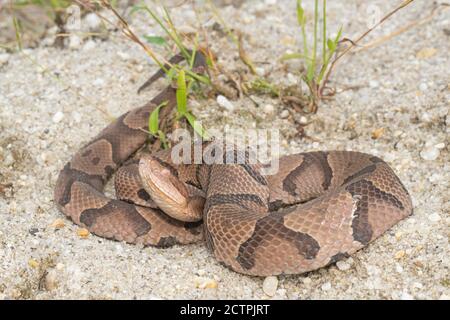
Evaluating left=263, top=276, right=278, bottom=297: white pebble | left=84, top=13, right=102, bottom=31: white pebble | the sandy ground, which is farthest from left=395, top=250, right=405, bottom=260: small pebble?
left=84, top=13, right=102, bottom=31: white pebble

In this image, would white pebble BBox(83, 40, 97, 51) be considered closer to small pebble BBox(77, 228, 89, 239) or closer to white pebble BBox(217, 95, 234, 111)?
white pebble BBox(217, 95, 234, 111)

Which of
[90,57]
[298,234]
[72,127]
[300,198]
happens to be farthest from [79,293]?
[90,57]

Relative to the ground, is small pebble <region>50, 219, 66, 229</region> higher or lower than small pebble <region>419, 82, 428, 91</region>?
lower

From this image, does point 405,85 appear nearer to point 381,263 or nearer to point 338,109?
point 338,109

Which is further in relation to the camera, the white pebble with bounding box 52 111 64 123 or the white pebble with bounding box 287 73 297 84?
the white pebble with bounding box 287 73 297 84

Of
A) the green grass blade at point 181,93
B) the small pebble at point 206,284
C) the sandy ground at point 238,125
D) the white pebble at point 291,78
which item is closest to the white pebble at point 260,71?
the sandy ground at point 238,125

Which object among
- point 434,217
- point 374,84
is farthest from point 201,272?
point 374,84

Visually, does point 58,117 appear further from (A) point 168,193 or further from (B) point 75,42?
(A) point 168,193
